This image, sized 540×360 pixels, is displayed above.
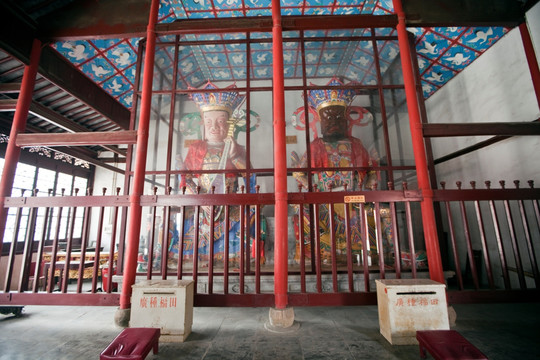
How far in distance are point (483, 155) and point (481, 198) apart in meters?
2.38

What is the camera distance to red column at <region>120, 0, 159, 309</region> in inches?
112

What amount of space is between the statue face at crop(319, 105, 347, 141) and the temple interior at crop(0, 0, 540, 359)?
0.09 feet

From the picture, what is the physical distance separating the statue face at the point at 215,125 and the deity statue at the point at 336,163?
1386 mm

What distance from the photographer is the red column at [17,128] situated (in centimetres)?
323

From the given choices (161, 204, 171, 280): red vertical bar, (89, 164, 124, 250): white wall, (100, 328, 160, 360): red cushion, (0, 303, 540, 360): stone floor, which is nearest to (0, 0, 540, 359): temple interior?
(161, 204, 171, 280): red vertical bar

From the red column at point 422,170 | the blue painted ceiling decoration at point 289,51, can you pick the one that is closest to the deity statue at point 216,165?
the blue painted ceiling decoration at point 289,51

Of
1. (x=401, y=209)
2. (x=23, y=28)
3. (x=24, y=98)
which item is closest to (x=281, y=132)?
(x=401, y=209)

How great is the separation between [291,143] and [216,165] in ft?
5.53

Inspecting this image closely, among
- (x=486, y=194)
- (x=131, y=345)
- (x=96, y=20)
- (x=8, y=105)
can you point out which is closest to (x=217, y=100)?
(x=96, y=20)

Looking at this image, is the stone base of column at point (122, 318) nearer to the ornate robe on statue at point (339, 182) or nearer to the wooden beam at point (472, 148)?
the ornate robe on statue at point (339, 182)

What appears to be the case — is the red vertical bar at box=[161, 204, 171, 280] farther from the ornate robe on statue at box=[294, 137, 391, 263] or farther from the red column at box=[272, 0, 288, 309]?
the ornate robe on statue at box=[294, 137, 391, 263]

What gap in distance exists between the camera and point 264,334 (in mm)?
2525

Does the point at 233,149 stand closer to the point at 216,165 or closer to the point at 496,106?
the point at 216,165

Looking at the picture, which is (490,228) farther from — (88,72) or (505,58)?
(88,72)
